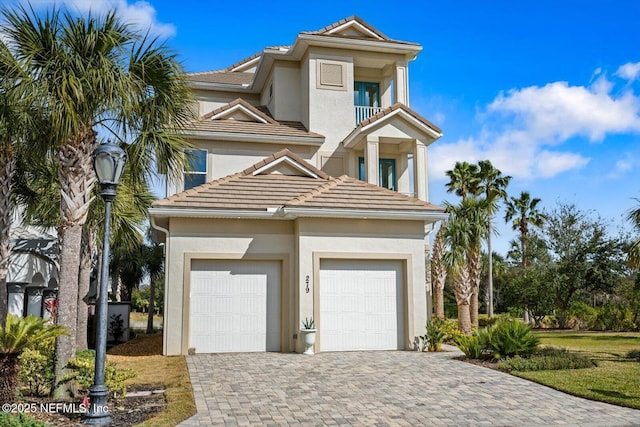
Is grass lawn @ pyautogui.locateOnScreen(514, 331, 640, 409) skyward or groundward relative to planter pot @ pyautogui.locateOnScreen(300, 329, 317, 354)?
groundward

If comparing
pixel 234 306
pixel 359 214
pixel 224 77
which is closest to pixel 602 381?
pixel 359 214

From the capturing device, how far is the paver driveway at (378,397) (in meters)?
7.99

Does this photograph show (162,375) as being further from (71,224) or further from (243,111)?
(243,111)

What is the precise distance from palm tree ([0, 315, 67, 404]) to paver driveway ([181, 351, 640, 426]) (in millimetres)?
2739

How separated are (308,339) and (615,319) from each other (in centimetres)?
2229

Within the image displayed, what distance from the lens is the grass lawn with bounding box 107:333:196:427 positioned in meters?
8.09

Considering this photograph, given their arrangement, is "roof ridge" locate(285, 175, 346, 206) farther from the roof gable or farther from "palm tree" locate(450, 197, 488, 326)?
"palm tree" locate(450, 197, 488, 326)

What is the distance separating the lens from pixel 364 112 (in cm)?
2252

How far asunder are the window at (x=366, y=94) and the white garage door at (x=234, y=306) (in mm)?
10249

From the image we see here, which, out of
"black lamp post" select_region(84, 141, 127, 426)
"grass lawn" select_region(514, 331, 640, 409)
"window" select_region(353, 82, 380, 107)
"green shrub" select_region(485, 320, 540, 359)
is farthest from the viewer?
"window" select_region(353, 82, 380, 107)

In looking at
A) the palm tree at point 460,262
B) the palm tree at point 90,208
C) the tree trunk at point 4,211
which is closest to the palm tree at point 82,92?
the tree trunk at point 4,211

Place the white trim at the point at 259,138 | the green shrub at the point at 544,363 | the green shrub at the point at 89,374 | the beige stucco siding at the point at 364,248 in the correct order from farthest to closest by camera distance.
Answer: the white trim at the point at 259,138 → the beige stucco siding at the point at 364,248 → the green shrub at the point at 544,363 → the green shrub at the point at 89,374

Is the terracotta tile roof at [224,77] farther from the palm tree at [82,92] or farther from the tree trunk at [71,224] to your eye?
the tree trunk at [71,224]

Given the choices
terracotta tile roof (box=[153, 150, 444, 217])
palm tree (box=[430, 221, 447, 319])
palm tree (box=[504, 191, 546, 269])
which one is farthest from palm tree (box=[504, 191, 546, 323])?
terracotta tile roof (box=[153, 150, 444, 217])
